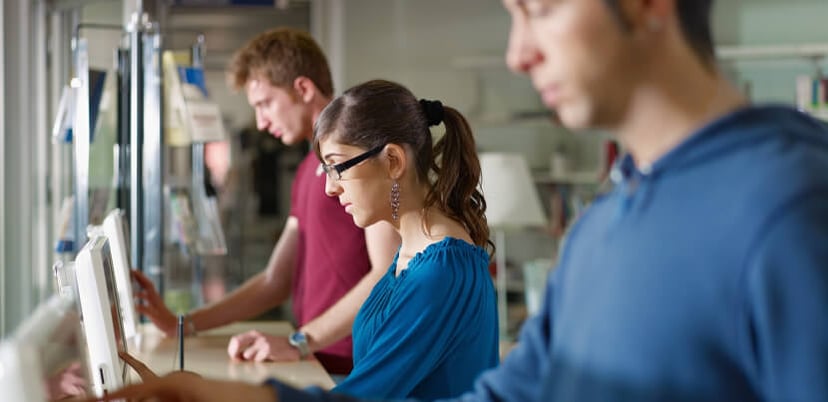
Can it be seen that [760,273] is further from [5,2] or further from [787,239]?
[5,2]

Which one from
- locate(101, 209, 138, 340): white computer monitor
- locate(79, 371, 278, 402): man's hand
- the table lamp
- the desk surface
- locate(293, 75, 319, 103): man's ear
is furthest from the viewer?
the table lamp

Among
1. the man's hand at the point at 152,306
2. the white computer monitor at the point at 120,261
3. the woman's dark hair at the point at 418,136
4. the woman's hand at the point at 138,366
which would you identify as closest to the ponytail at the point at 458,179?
the woman's dark hair at the point at 418,136

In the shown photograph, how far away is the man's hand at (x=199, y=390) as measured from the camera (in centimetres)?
119

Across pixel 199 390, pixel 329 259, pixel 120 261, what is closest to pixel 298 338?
pixel 329 259

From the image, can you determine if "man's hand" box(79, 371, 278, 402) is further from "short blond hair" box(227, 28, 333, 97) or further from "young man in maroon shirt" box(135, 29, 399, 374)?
"short blond hair" box(227, 28, 333, 97)

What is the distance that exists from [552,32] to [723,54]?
6.35 metres

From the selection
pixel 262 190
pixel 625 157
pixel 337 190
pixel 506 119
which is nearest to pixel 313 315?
pixel 337 190

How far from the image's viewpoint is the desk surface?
2570mm

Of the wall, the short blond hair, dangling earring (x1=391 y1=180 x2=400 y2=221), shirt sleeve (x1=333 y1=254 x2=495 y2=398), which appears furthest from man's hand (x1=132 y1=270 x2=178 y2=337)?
the wall

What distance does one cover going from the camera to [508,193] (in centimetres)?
533

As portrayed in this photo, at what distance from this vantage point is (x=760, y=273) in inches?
34.8

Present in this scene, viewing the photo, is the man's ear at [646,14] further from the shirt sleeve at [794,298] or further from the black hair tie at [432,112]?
the black hair tie at [432,112]

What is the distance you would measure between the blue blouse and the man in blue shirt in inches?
27.7

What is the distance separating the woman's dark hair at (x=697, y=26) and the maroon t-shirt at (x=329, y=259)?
1.76 metres
